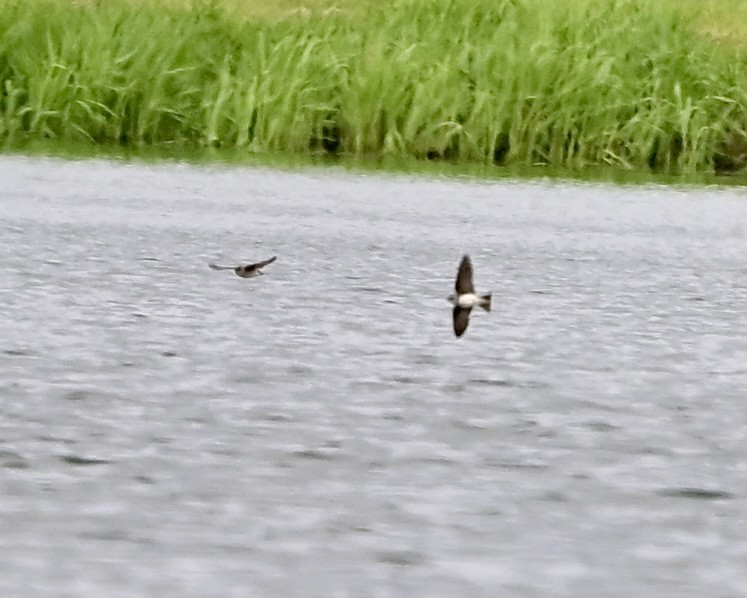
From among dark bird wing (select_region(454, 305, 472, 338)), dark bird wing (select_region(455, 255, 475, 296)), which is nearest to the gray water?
dark bird wing (select_region(454, 305, 472, 338))

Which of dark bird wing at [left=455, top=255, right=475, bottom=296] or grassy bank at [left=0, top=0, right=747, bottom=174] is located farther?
grassy bank at [left=0, top=0, right=747, bottom=174]

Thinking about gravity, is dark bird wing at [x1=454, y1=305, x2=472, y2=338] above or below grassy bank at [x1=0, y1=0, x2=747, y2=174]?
below

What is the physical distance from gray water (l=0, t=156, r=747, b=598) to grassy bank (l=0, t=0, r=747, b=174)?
3293 mm

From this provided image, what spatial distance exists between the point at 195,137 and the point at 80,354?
9919 millimetres

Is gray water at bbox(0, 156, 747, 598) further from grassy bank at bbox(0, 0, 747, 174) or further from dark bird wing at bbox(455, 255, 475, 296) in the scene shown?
grassy bank at bbox(0, 0, 747, 174)

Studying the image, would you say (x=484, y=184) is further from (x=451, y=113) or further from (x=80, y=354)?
(x=80, y=354)

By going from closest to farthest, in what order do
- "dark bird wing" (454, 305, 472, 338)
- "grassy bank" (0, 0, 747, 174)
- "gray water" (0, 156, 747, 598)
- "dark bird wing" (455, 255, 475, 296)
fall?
"gray water" (0, 156, 747, 598) < "dark bird wing" (454, 305, 472, 338) < "dark bird wing" (455, 255, 475, 296) < "grassy bank" (0, 0, 747, 174)

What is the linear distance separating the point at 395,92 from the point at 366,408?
10.6 m

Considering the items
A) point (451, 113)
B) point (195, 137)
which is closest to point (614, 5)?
point (451, 113)

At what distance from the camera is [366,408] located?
844 centimetres

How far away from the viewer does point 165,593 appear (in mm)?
5809

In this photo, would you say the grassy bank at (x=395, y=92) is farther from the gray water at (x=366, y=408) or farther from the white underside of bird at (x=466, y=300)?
the white underside of bird at (x=466, y=300)

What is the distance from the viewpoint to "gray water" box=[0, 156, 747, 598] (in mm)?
6211

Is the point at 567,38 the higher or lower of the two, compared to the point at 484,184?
higher
